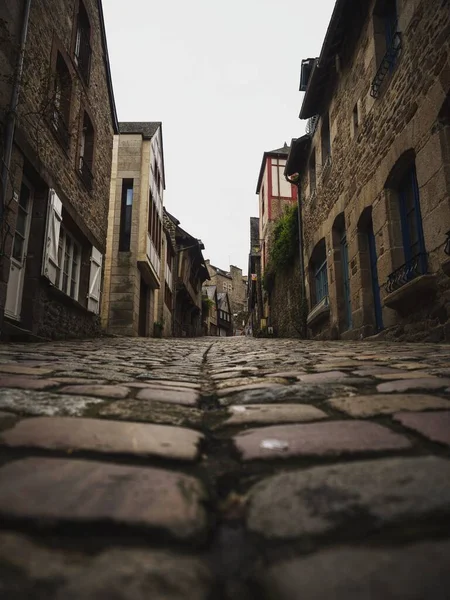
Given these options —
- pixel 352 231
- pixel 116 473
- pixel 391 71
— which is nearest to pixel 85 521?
pixel 116 473

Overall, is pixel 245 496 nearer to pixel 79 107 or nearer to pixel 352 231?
pixel 352 231

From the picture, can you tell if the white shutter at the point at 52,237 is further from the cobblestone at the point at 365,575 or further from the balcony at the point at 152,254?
the cobblestone at the point at 365,575

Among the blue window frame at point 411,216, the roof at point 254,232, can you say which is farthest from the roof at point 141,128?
the roof at point 254,232

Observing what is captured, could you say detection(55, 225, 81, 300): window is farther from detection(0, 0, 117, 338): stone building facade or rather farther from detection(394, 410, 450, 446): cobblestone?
detection(394, 410, 450, 446): cobblestone

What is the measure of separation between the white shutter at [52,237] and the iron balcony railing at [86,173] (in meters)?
1.98

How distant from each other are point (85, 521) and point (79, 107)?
9.28 m

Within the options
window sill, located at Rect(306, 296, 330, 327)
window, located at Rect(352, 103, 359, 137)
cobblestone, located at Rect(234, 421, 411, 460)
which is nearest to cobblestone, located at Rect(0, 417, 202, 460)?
cobblestone, located at Rect(234, 421, 411, 460)

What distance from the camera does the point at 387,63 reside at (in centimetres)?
657

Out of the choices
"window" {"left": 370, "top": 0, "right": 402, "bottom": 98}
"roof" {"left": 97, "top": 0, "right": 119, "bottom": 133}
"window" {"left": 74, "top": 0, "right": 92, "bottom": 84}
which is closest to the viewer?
"window" {"left": 370, "top": 0, "right": 402, "bottom": 98}

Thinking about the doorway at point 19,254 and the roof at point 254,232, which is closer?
the doorway at point 19,254

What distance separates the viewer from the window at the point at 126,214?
12914 millimetres

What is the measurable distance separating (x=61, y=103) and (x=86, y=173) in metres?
1.56

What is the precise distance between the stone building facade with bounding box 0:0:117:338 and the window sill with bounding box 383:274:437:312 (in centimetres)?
505

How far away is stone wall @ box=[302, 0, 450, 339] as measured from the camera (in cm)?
484
